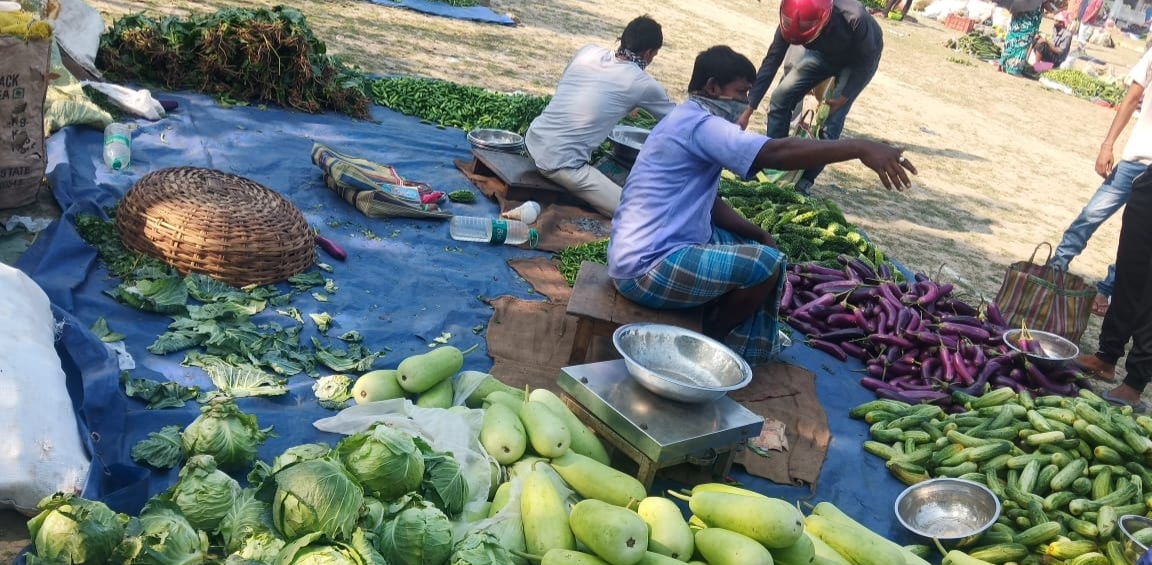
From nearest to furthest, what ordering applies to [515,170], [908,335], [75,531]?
[75,531] → [908,335] → [515,170]

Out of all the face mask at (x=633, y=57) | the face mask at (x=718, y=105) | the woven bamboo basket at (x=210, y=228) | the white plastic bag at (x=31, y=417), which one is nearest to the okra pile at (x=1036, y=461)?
the face mask at (x=718, y=105)

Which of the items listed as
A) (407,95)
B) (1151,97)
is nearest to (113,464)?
(407,95)

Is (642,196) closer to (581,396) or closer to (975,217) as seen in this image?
(581,396)

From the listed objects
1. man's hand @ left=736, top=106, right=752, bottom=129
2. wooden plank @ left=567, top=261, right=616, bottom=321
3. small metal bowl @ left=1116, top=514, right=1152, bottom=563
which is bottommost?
small metal bowl @ left=1116, top=514, right=1152, bottom=563

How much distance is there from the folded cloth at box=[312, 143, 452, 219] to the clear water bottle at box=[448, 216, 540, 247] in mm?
185

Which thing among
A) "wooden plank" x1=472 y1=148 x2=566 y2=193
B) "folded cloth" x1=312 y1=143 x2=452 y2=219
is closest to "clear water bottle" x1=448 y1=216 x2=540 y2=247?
"folded cloth" x1=312 y1=143 x2=452 y2=219

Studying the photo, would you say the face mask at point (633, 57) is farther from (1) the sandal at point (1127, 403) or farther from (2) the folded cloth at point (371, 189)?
(1) the sandal at point (1127, 403)

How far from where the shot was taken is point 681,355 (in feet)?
13.3

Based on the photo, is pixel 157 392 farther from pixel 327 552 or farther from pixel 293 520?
pixel 327 552

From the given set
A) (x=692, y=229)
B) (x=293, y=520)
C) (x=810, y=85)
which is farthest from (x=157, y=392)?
(x=810, y=85)

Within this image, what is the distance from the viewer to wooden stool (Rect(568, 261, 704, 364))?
4.37 m

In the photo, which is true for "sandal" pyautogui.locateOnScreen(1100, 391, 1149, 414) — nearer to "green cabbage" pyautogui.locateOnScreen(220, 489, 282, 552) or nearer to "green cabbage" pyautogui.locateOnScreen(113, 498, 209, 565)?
"green cabbage" pyautogui.locateOnScreen(220, 489, 282, 552)

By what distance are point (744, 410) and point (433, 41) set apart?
341 inches

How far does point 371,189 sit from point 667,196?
91.4 inches
